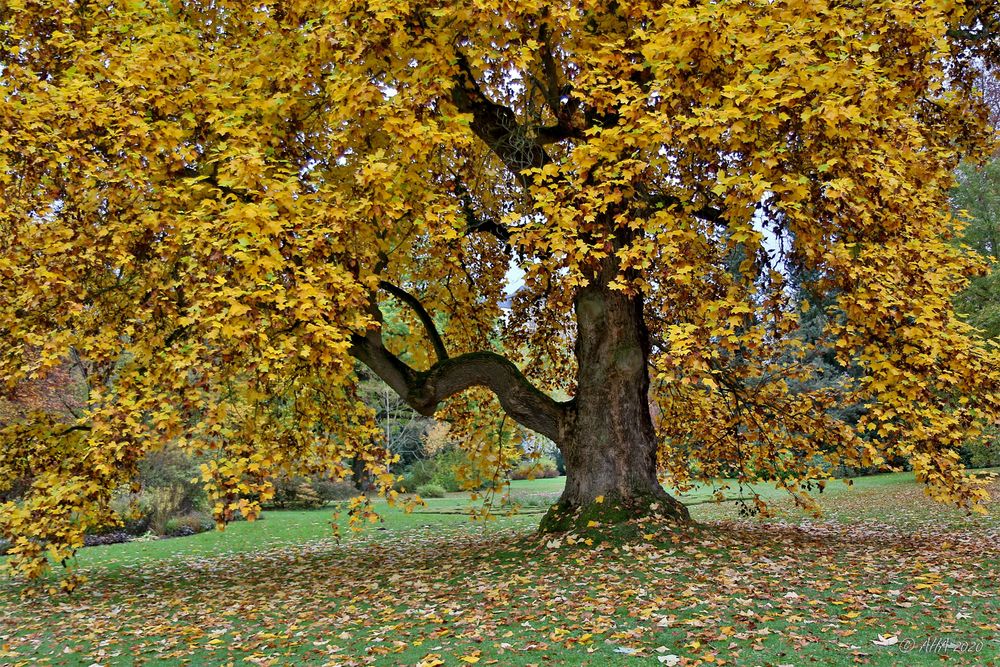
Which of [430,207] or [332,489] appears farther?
→ [332,489]

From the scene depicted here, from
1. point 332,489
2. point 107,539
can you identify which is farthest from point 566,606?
point 332,489

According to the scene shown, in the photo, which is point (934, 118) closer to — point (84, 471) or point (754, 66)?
point (754, 66)

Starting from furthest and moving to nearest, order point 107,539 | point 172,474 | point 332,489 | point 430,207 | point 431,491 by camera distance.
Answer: point 431,491, point 332,489, point 172,474, point 107,539, point 430,207

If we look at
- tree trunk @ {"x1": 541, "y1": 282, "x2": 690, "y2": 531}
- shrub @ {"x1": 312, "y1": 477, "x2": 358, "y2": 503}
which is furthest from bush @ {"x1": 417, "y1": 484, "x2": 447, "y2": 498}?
tree trunk @ {"x1": 541, "y1": 282, "x2": 690, "y2": 531}

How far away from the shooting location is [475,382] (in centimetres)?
939

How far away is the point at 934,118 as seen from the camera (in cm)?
1052

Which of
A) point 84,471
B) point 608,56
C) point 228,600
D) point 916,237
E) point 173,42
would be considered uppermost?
point 173,42

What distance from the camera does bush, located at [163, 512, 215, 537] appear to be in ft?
58.1

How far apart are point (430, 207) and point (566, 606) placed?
417 centimetres

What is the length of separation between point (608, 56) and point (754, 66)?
61.4 inches

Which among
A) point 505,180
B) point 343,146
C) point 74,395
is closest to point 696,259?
point 343,146

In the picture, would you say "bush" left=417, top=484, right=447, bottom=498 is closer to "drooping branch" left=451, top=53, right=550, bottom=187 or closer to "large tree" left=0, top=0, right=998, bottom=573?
"large tree" left=0, top=0, right=998, bottom=573

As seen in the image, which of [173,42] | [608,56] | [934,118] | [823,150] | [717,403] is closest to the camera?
[823,150]

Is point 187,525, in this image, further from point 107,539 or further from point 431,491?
point 431,491
